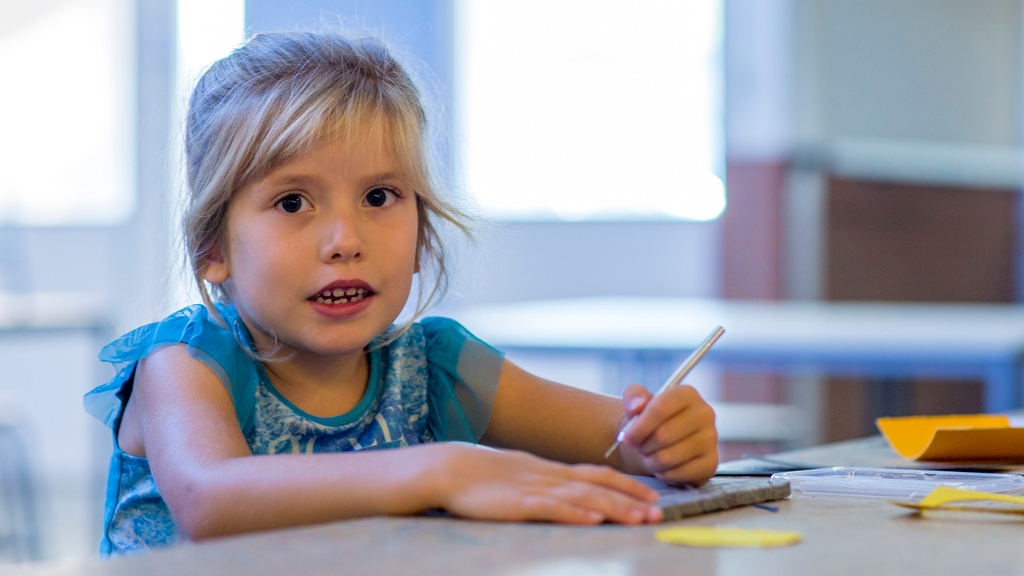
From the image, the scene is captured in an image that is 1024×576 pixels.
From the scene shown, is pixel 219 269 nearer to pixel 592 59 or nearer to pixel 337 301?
pixel 337 301

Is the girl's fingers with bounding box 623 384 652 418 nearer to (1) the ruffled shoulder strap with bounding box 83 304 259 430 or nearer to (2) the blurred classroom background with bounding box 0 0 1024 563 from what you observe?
(1) the ruffled shoulder strap with bounding box 83 304 259 430

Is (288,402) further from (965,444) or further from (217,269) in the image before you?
(965,444)

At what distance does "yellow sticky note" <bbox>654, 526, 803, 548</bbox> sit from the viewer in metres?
0.61

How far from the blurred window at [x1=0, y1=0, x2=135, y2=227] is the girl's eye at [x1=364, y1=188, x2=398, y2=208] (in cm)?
266

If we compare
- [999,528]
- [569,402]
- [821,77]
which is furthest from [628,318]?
[999,528]

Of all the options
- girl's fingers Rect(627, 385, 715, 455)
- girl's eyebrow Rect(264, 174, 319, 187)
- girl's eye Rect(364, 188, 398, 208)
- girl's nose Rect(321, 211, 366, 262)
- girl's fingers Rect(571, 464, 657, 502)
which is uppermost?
girl's eyebrow Rect(264, 174, 319, 187)

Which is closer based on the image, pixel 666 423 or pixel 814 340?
pixel 666 423

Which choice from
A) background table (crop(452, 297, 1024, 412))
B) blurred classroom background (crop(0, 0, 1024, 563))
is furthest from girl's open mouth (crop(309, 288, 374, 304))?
blurred classroom background (crop(0, 0, 1024, 563))

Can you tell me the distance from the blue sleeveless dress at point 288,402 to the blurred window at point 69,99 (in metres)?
2.59

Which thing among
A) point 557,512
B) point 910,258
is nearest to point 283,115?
point 557,512

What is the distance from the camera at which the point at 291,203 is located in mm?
998

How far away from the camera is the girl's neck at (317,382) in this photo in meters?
1.08

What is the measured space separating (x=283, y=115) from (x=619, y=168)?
172 inches

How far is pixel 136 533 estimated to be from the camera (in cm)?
104
